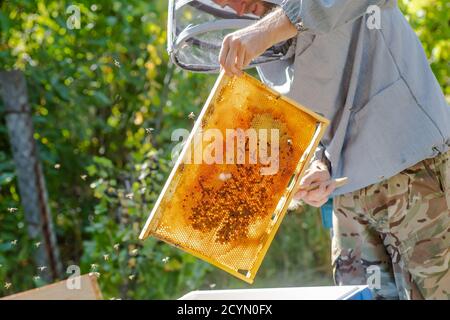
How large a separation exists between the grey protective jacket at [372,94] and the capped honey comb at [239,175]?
23 centimetres

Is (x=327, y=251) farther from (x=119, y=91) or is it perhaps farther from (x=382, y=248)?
(x=382, y=248)

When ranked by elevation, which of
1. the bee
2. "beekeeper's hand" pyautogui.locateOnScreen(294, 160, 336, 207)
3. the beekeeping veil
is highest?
the beekeeping veil

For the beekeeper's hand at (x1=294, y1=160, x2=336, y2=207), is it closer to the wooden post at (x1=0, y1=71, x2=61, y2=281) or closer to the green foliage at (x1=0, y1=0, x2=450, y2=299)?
the green foliage at (x1=0, y1=0, x2=450, y2=299)

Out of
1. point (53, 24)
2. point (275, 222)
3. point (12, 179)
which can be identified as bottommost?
point (275, 222)

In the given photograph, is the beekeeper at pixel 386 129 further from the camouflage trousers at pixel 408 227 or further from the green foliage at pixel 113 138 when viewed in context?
the green foliage at pixel 113 138

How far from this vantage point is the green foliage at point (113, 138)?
3.94m

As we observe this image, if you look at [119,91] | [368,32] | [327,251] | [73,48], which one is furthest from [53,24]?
[368,32]

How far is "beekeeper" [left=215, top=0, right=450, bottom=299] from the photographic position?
2418mm

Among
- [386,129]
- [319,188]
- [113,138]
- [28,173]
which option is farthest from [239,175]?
[113,138]

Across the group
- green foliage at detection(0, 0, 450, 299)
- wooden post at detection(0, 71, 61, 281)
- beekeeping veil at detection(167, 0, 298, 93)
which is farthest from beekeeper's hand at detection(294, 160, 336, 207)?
wooden post at detection(0, 71, 61, 281)

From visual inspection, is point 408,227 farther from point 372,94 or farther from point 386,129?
point 372,94
